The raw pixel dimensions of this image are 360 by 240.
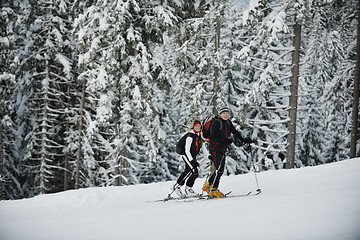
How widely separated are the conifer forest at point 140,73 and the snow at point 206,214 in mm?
5059

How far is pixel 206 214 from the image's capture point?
5.84 m

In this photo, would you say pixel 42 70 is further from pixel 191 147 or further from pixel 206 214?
pixel 206 214

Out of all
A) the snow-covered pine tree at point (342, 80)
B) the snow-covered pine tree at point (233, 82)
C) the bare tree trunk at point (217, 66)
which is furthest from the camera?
the snow-covered pine tree at point (233, 82)

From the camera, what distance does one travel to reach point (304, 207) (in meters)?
5.46

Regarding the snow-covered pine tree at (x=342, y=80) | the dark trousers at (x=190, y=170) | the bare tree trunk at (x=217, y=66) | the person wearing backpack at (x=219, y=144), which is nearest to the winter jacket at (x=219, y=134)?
the person wearing backpack at (x=219, y=144)

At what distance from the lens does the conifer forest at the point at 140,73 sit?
13320mm

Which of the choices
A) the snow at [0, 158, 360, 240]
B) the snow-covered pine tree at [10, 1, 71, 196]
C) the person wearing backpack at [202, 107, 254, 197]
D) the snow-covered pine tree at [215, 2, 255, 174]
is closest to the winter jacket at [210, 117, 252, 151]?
the person wearing backpack at [202, 107, 254, 197]

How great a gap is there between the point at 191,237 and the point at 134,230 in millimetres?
1191

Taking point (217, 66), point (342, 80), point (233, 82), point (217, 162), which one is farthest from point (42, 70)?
point (342, 80)

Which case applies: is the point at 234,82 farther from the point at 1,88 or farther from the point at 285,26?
the point at 1,88

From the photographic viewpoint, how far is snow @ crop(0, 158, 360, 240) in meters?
4.43

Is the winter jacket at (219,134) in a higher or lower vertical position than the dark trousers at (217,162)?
higher

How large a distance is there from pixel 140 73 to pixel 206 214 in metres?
8.89

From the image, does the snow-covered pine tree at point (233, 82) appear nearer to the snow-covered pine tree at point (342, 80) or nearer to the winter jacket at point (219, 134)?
the snow-covered pine tree at point (342, 80)
